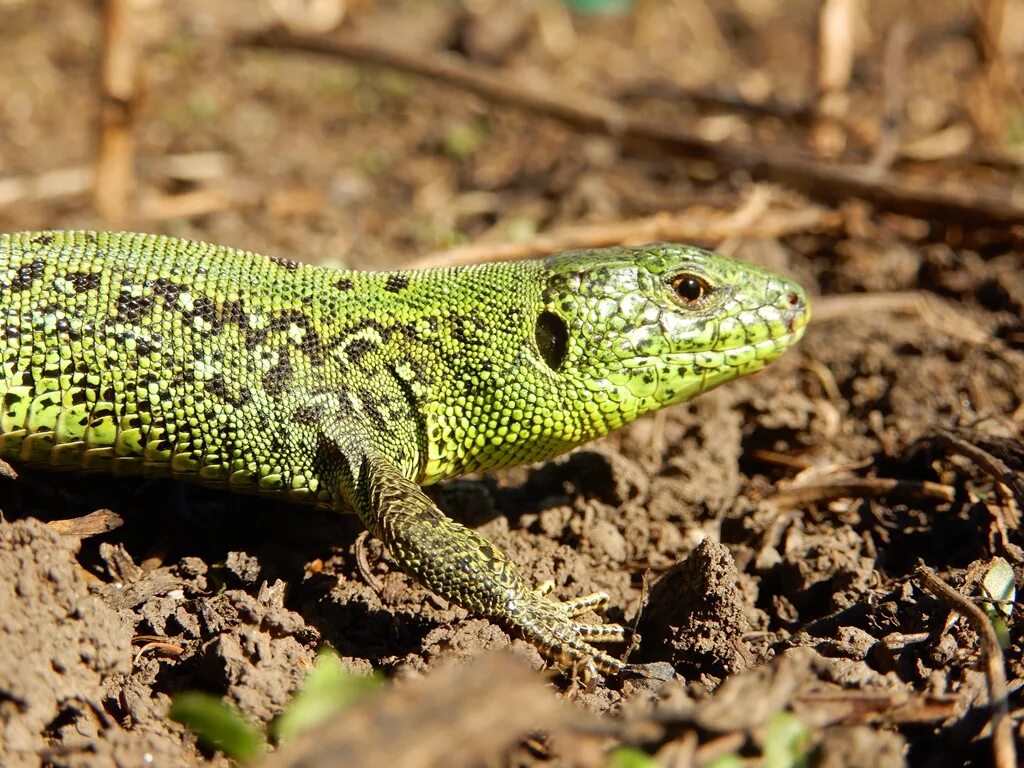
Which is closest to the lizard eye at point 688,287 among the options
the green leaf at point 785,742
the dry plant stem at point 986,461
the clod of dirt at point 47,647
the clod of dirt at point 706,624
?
the clod of dirt at point 706,624

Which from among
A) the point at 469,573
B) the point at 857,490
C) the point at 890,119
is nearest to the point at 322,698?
the point at 469,573

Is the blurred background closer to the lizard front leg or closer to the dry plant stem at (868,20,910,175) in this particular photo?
the dry plant stem at (868,20,910,175)

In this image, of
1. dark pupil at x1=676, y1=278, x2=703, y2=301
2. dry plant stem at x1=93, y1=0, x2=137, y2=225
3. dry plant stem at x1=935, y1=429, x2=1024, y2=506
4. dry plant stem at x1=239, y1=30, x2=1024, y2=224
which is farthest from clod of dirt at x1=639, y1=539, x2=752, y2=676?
dry plant stem at x1=93, y1=0, x2=137, y2=225

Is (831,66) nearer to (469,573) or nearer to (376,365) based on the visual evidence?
(376,365)

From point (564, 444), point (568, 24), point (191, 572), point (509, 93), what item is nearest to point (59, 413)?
point (191, 572)

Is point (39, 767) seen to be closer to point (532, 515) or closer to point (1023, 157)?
point (532, 515)

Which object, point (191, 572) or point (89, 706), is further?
point (191, 572)
